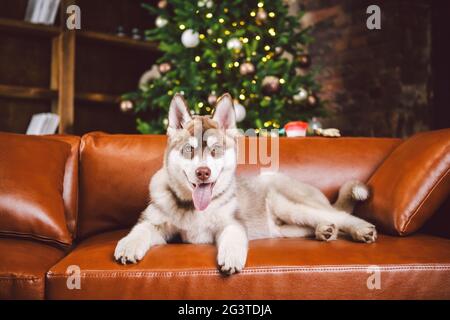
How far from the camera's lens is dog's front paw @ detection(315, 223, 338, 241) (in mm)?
1831

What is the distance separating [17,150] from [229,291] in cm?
123

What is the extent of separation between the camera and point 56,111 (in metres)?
4.01

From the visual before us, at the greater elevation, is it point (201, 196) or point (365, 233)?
point (201, 196)

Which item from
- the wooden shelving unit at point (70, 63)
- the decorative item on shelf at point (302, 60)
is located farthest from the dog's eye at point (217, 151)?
A: the wooden shelving unit at point (70, 63)

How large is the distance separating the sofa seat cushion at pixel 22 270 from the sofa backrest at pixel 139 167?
21.7 inches

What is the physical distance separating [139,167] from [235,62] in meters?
1.77

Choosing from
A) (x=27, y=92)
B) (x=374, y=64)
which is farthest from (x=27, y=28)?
(x=374, y=64)

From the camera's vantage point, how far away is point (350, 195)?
81.2 inches

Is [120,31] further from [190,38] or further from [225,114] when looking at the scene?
A: [225,114]

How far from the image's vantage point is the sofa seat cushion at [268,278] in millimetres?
1433

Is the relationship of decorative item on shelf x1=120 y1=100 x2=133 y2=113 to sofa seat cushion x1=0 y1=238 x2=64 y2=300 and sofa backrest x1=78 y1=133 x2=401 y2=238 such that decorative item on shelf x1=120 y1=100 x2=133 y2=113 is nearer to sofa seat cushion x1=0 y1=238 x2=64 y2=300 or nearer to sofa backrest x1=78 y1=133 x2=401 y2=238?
sofa backrest x1=78 y1=133 x2=401 y2=238
